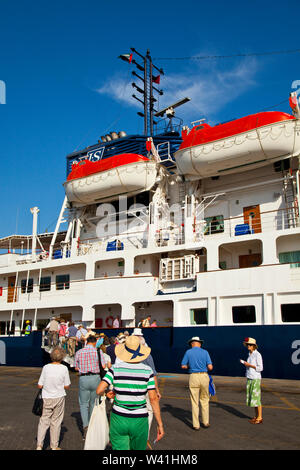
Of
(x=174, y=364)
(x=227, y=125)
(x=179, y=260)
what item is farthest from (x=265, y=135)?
(x=174, y=364)

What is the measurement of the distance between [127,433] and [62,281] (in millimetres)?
16453

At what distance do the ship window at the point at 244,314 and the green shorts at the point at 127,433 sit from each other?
33.9 ft

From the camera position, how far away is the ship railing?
15426mm

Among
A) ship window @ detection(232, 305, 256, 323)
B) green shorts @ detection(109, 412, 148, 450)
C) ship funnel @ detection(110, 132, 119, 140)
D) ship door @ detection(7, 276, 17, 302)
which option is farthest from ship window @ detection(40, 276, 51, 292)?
green shorts @ detection(109, 412, 148, 450)

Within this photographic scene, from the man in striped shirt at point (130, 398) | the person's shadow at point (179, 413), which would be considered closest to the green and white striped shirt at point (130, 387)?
the man in striped shirt at point (130, 398)

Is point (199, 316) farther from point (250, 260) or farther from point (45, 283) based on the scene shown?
point (45, 283)

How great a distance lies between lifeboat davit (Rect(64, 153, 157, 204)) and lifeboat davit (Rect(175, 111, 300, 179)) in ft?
6.46

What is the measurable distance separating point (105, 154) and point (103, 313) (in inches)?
366

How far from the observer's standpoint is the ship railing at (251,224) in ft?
50.6

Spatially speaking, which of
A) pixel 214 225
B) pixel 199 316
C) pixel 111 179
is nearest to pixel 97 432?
pixel 199 316

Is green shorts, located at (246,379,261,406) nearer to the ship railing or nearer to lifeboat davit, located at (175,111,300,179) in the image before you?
the ship railing

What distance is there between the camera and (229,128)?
16.0m

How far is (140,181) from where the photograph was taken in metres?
18.3
